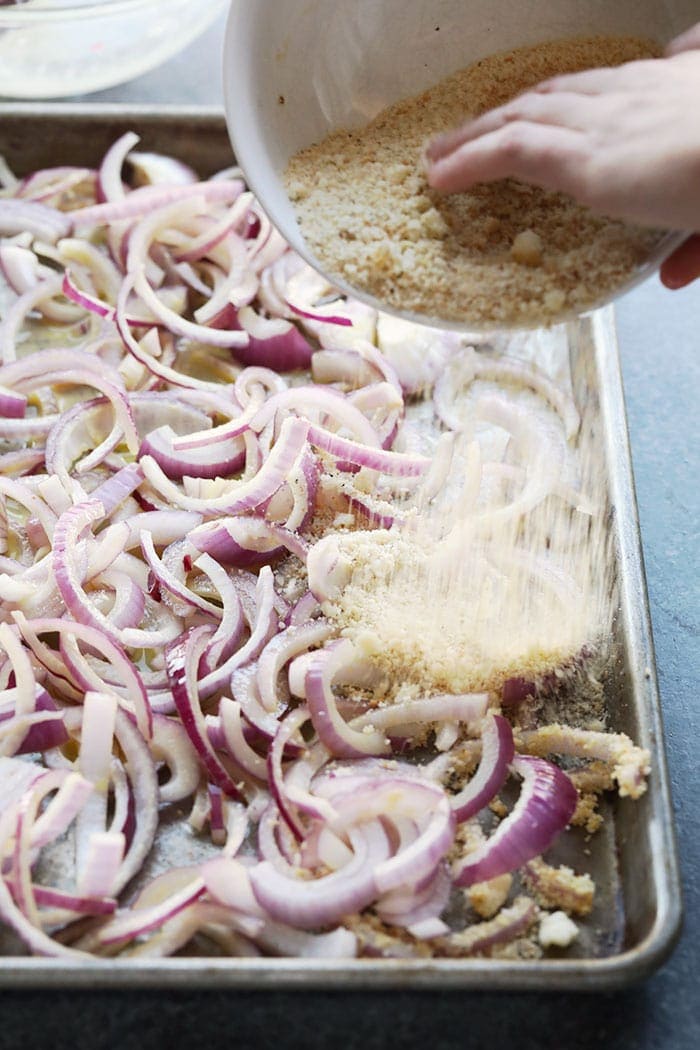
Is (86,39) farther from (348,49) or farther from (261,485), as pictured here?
(261,485)

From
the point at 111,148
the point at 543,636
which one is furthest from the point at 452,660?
the point at 111,148

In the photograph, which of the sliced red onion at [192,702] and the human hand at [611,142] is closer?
the human hand at [611,142]

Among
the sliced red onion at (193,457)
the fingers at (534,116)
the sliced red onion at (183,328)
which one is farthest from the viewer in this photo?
the sliced red onion at (183,328)

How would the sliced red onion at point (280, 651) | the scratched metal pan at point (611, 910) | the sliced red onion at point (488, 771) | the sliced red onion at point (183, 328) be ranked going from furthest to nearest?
1. the sliced red onion at point (183, 328)
2. the sliced red onion at point (280, 651)
3. the sliced red onion at point (488, 771)
4. the scratched metal pan at point (611, 910)

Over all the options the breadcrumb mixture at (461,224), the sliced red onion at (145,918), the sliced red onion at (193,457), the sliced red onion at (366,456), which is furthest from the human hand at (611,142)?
the sliced red onion at (145,918)

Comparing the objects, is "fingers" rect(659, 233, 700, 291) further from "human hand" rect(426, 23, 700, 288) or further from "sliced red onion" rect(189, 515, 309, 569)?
"sliced red onion" rect(189, 515, 309, 569)

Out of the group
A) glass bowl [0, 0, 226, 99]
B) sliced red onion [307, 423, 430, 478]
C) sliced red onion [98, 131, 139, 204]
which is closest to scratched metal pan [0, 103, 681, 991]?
sliced red onion [307, 423, 430, 478]

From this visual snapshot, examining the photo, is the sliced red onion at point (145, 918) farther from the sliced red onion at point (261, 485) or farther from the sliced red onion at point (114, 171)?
the sliced red onion at point (114, 171)
